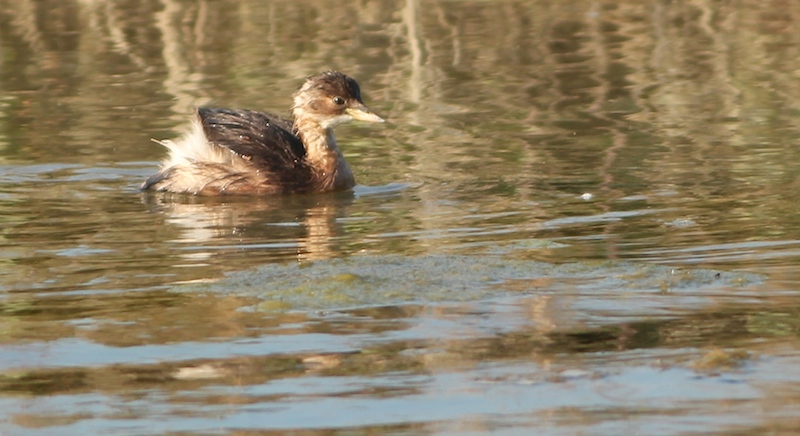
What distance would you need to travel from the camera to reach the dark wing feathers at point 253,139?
1130cm

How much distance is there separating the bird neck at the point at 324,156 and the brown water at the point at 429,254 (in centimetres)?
25

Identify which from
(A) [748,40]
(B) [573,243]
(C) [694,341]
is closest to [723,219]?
(B) [573,243]

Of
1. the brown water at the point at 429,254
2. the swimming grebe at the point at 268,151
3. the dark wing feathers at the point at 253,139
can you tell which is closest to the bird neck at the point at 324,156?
the swimming grebe at the point at 268,151

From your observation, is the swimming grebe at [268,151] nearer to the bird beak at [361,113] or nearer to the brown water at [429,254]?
the bird beak at [361,113]

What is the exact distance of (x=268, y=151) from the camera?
1141cm

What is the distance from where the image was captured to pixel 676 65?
1778cm

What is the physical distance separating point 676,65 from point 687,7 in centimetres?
548

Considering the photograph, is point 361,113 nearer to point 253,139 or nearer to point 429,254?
point 253,139

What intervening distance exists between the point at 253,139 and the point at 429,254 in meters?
3.49

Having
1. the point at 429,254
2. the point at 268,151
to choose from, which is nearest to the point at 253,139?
the point at 268,151

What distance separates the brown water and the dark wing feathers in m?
0.40

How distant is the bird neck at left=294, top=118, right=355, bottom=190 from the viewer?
37.1 ft

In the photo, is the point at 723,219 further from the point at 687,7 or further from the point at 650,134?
the point at 687,7

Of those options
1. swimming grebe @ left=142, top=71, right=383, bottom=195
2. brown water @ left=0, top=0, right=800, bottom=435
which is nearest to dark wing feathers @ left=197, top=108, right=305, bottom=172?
swimming grebe @ left=142, top=71, right=383, bottom=195
